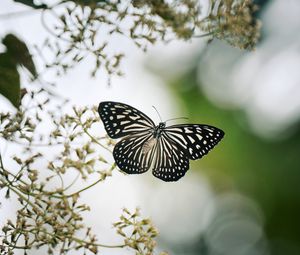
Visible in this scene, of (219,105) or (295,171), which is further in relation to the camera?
(295,171)

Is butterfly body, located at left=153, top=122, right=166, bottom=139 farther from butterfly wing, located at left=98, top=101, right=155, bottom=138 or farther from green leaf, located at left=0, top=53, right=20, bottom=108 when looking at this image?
green leaf, located at left=0, top=53, right=20, bottom=108

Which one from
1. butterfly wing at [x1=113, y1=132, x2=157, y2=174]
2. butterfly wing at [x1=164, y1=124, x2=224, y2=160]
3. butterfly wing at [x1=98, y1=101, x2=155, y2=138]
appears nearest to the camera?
butterfly wing at [x1=113, y1=132, x2=157, y2=174]

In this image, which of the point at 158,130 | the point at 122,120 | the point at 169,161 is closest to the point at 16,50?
the point at 122,120

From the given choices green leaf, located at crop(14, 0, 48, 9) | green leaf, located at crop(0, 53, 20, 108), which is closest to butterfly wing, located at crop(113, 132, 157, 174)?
green leaf, located at crop(0, 53, 20, 108)

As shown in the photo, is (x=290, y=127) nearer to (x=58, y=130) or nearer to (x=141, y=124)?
(x=141, y=124)

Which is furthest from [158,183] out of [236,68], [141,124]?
[141,124]

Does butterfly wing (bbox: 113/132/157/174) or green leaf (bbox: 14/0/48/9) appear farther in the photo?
butterfly wing (bbox: 113/132/157/174)
